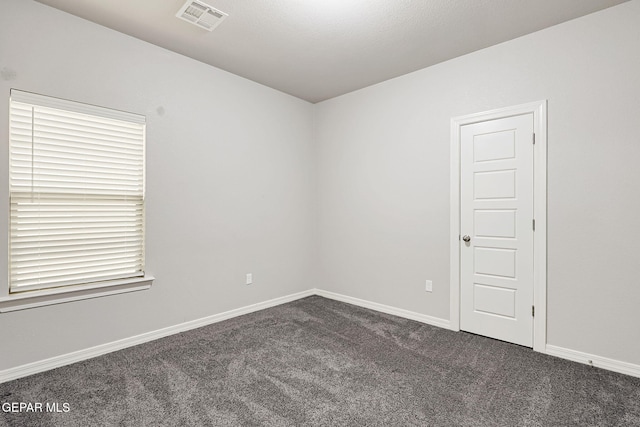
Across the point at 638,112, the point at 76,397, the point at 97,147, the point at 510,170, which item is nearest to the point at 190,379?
the point at 76,397

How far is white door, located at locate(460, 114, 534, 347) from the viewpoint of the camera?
2902 millimetres

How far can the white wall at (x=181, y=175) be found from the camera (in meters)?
2.43

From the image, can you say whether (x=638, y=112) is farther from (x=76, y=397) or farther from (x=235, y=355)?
(x=76, y=397)

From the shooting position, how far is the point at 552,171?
9.04 feet

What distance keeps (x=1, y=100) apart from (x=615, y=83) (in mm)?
4618

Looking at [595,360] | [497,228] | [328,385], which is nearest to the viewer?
[328,385]

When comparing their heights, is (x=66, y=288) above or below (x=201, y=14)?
below

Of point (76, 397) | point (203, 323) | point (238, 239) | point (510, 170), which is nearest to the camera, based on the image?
point (76, 397)

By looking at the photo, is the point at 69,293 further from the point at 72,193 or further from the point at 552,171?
the point at 552,171

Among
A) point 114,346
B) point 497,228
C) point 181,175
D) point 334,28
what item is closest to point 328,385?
point 114,346

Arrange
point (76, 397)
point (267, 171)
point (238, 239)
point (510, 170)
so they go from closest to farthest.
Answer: point (76, 397), point (510, 170), point (238, 239), point (267, 171)

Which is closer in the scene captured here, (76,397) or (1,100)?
(76,397)

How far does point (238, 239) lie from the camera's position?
3.78 metres

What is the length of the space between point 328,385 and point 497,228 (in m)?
2.14
